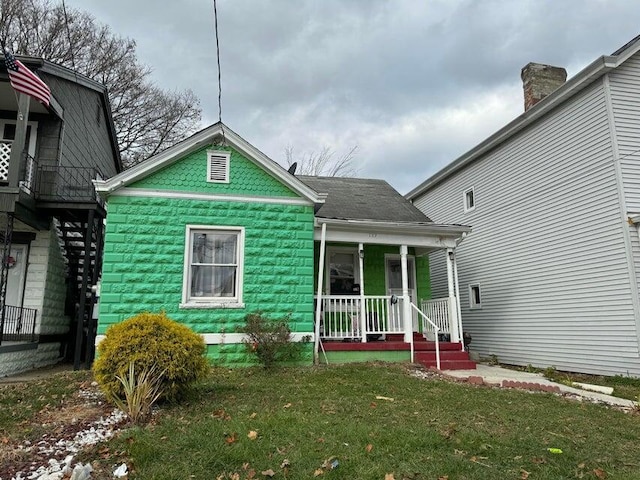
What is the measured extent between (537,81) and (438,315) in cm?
775

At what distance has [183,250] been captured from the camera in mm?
9219

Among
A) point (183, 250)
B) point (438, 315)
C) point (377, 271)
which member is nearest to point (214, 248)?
point (183, 250)

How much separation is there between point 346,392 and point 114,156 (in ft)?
51.2

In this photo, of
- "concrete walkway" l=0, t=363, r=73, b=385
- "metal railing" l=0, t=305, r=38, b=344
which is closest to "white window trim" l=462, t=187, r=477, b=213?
"concrete walkway" l=0, t=363, r=73, b=385

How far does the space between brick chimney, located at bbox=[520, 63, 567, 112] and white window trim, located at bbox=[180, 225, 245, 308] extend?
9650mm

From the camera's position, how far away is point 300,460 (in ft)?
12.9

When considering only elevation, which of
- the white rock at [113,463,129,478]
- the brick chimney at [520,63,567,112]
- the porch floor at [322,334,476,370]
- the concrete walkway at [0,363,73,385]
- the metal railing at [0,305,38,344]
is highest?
the brick chimney at [520,63,567,112]

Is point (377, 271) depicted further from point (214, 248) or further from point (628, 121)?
point (628, 121)

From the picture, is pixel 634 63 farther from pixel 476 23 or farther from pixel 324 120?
pixel 324 120

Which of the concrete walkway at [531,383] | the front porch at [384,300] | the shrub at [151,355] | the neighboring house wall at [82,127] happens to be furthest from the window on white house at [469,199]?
the neighboring house wall at [82,127]

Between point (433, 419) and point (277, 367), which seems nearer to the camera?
point (433, 419)

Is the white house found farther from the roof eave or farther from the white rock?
the white rock

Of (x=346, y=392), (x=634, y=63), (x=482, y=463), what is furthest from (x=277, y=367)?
(x=634, y=63)

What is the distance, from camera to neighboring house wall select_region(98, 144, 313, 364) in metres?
8.93
